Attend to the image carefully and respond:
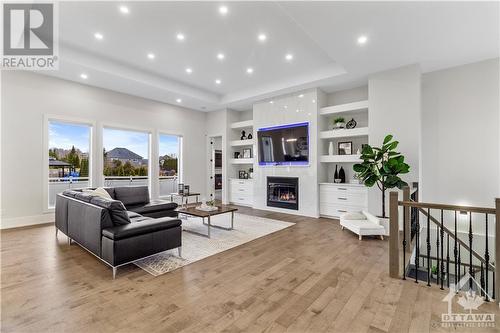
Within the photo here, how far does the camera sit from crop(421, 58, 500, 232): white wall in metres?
4.50

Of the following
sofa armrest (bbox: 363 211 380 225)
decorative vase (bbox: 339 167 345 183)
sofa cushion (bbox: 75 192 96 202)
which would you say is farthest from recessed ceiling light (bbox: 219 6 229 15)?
decorative vase (bbox: 339 167 345 183)

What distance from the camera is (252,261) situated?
319cm

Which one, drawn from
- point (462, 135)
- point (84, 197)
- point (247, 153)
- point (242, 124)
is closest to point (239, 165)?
point (247, 153)

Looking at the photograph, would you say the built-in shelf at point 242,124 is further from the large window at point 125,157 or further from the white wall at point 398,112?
the white wall at point 398,112

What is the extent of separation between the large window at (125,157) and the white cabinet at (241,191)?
2.72m

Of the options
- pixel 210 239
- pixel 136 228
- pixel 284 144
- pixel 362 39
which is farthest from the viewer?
pixel 284 144

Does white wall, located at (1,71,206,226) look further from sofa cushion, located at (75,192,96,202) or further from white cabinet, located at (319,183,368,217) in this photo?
white cabinet, located at (319,183,368,217)

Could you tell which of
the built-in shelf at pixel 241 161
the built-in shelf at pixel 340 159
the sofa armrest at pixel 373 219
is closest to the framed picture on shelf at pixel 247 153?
the built-in shelf at pixel 241 161

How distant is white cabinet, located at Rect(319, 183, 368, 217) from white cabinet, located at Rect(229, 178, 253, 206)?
243 centimetres

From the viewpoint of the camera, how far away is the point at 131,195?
195 inches

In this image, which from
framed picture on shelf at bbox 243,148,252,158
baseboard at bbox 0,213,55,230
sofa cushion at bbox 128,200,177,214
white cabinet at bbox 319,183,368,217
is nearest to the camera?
sofa cushion at bbox 128,200,177,214

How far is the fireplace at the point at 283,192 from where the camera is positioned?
6.32 meters

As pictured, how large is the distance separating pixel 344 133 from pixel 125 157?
5981 mm

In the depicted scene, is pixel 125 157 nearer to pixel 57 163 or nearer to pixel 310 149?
pixel 57 163
